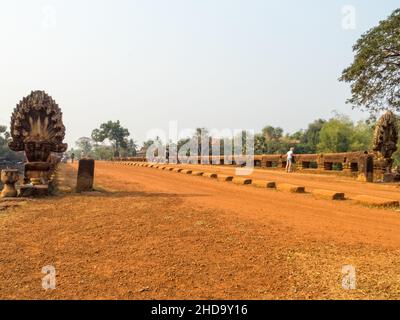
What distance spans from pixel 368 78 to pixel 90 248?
2050 cm

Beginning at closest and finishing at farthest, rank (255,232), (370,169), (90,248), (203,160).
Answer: (90,248)
(255,232)
(370,169)
(203,160)

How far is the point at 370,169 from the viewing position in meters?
15.2

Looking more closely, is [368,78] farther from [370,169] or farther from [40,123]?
[40,123]

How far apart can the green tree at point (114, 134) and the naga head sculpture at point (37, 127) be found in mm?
Answer: 80404

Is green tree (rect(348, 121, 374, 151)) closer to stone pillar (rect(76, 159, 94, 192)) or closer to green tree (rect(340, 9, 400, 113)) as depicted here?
green tree (rect(340, 9, 400, 113))

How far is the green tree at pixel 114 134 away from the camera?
92.2 metres

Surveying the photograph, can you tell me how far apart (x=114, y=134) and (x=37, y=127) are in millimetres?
83092

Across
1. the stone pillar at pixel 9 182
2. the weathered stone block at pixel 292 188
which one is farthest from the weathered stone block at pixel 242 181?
the stone pillar at pixel 9 182

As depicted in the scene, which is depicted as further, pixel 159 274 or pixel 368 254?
pixel 368 254

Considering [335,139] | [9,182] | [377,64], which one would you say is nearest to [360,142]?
[335,139]

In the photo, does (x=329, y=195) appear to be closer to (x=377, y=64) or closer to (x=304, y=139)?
(x=377, y=64)

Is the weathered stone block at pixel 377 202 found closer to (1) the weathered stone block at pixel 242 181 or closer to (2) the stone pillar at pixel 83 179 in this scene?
(1) the weathered stone block at pixel 242 181
